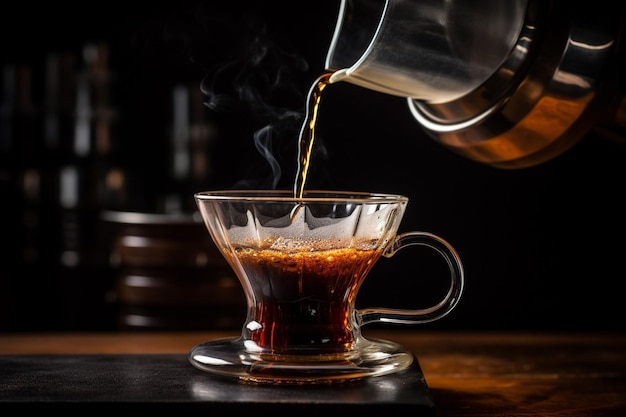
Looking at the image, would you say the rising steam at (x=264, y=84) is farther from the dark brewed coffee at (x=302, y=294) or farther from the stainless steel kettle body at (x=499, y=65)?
the dark brewed coffee at (x=302, y=294)

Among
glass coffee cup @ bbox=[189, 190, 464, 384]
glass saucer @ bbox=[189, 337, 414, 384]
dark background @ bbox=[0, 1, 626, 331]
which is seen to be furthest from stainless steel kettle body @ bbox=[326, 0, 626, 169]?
dark background @ bbox=[0, 1, 626, 331]

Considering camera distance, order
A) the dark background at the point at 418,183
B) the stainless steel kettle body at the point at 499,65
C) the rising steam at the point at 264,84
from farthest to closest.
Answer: the rising steam at the point at 264,84
the dark background at the point at 418,183
the stainless steel kettle body at the point at 499,65

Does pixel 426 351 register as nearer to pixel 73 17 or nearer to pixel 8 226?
pixel 8 226

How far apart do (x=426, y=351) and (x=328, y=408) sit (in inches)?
20.0

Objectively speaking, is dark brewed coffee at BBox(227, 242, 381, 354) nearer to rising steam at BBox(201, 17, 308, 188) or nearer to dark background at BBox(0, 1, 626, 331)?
dark background at BBox(0, 1, 626, 331)

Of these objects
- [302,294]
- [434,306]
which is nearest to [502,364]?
[434,306]

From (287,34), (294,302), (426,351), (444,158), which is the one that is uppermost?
(287,34)

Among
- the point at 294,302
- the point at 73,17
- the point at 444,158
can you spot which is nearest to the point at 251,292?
the point at 294,302

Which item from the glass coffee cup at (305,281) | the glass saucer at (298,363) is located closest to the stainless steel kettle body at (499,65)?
the glass coffee cup at (305,281)

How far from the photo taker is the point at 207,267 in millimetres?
2256

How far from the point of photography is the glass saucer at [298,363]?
2.84ft

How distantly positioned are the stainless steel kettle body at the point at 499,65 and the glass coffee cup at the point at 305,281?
0.67 ft

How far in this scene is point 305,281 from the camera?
0.92 metres

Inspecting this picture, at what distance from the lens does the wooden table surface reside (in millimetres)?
919
